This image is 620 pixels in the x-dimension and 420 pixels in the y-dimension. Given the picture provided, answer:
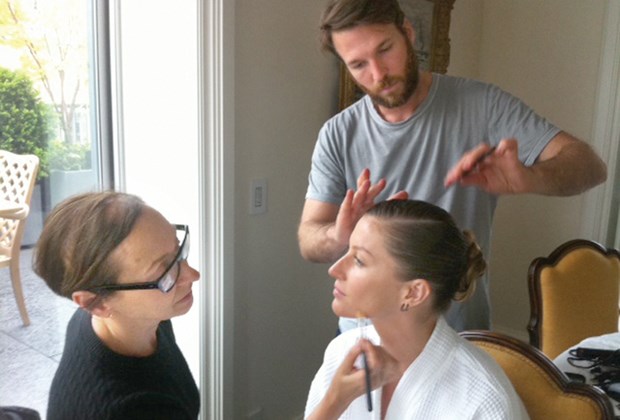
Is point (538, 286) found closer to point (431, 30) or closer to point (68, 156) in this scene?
point (431, 30)

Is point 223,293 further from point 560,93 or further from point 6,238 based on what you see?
point 560,93

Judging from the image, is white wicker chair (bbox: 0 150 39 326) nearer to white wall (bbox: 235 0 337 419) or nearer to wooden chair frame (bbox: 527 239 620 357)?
white wall (bbox: 235 0 337 419)

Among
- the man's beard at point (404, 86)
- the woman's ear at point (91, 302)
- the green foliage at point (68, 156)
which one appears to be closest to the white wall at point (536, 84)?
the man's beard at point (404, 86)

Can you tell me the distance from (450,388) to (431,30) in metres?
1.98

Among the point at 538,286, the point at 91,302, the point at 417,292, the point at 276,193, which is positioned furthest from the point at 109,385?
the point at 538,286

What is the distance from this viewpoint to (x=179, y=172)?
177 cm

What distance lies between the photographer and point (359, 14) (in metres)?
1.30

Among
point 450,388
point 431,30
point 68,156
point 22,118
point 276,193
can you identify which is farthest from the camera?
point 431,30

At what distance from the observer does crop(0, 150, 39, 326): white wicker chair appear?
155 centimetres

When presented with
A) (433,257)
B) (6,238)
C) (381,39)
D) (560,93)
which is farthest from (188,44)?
(560,93)

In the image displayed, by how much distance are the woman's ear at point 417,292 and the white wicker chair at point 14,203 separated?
113 cm

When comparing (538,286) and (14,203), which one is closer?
(14,203)

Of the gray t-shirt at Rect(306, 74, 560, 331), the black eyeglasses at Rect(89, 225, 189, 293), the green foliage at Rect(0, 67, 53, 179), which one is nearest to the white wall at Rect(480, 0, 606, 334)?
the gray t-shirt at Rect(306, 74, 560, 331)

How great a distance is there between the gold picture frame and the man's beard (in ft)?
3.71
